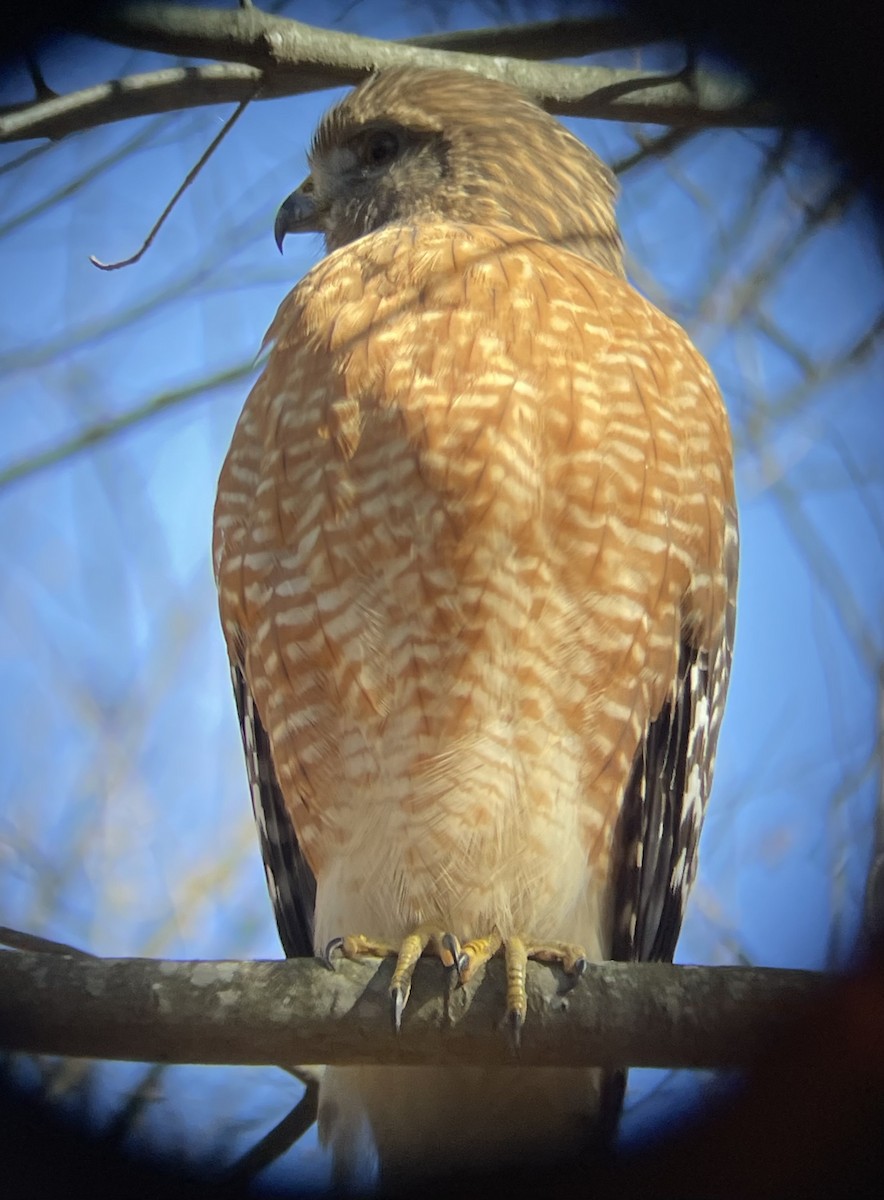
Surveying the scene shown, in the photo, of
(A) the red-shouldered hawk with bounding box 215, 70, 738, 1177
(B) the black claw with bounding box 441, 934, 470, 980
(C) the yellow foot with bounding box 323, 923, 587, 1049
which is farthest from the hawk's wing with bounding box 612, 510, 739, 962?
(B) the black claw with bounding box 441, 934, 470, 980

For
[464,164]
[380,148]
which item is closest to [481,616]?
[464,164]

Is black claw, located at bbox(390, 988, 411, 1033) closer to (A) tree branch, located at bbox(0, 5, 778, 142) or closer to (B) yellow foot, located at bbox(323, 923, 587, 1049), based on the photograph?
(B) yellow foot, located at bbox(323, 923, 587, 1049)

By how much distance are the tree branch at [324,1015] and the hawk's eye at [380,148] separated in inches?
82.4

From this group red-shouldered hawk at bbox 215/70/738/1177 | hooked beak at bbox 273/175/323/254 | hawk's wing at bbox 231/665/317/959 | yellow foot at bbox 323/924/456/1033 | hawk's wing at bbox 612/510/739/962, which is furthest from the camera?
hooked beak at bbox 273/175/323/254

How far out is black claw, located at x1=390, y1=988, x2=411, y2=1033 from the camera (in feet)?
5.93

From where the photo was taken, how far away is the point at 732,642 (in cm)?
265

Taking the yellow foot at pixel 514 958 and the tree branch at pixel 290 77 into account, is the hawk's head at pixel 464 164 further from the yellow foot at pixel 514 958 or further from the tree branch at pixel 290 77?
the yellow foot at pixel 514 958

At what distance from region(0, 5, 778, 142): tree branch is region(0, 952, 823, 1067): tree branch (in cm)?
171

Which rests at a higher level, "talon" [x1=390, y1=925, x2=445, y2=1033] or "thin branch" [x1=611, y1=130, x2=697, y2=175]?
"thin branch" [x1=611, y1=130, x2=697, y2=175]

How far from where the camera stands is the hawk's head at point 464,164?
293 centimetres

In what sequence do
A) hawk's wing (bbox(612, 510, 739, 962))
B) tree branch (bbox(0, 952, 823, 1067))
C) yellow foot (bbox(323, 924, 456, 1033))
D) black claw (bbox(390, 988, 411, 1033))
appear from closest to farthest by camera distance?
1. tree branch (bbox(0, 952, 823, 1067))
2. black claw (bbox(390, 988, 411, 1033))
3. yellow foot (bbox(323, 924, 456, 1033))
4. hawk's wing (bbox(612, 510, 739, 962))

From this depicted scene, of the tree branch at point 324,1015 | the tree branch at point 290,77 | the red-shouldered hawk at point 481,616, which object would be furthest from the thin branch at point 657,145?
the tree branch at point 324,1015

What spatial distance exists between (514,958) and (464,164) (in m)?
1.91

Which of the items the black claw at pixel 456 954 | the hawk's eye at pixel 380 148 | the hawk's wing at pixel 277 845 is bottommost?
the black claw at pixel 456 954
